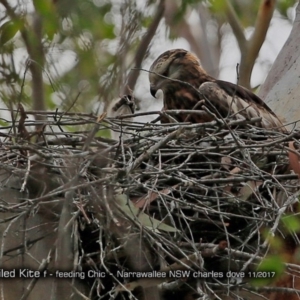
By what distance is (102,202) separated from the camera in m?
3.08

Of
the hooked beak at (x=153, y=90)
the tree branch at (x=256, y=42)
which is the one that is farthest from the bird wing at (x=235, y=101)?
the tree branch at (x=256, y=42)

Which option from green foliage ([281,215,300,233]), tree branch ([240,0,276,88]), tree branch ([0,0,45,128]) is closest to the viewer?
tree branch ([0,0,45,128])

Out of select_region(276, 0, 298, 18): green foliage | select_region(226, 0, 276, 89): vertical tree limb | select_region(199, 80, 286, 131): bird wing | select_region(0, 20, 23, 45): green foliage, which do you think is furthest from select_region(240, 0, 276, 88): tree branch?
select_region(0, 20, 23, 45): green foliage

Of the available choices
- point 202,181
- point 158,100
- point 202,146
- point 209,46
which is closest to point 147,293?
point 202,181

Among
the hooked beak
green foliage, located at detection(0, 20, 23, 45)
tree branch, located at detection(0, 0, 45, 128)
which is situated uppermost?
the hooked beak

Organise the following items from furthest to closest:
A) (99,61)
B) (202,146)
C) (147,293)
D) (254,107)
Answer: (254,107)
(202,146)
(147,293)
(99,61)

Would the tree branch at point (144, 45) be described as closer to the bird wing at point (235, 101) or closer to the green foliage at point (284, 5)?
the bird wing at point (235, 101)

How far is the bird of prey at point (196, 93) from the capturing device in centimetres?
461

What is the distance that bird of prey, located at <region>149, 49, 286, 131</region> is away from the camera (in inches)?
181

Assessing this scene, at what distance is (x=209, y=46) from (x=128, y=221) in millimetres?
5470

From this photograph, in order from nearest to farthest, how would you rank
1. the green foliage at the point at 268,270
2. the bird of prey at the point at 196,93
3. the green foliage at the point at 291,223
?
1. the green foliage at the point at 268,270
2. the green foliage at the point at 291,223
3. the bird of prey at the point at 196,93

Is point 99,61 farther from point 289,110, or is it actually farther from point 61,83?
point 289,110

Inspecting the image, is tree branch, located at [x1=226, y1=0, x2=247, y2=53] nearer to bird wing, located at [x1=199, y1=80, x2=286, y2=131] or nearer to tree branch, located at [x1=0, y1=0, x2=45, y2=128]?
bird wing, located at [x1=199, y1=80, x2=286, y2=131]

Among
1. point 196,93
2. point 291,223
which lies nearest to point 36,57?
point 291,223
